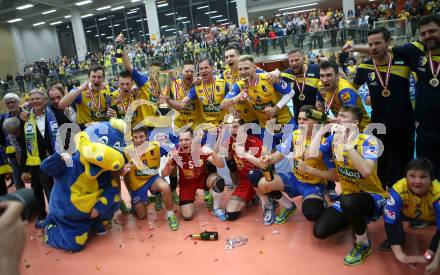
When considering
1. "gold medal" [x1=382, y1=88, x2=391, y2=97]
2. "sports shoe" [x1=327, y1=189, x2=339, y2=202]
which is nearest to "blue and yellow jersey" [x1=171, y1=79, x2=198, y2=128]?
"sports shoe" [x1=327, y1=189, x2=339, y2=202]

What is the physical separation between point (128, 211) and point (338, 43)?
1112 cm

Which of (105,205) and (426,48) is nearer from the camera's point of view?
(426,48)

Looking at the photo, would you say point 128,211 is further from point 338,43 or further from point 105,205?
point 338,43

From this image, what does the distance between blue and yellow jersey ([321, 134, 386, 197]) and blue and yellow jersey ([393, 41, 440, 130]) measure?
1.85 feet

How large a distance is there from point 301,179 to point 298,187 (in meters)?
0.09

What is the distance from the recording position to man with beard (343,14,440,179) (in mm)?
3121

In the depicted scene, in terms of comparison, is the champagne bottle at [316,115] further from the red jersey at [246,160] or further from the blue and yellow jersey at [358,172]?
the red jersey at [246,160]

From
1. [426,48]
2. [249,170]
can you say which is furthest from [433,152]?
[249,170]

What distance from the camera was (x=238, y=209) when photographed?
4.16m

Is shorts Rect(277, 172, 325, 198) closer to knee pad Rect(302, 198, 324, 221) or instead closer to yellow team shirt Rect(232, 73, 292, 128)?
knee pad Rect(302, 198, 324, 221)

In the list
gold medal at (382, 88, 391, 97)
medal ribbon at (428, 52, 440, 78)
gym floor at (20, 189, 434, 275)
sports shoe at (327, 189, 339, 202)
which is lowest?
gym floor at (20, 189, 434, 275)

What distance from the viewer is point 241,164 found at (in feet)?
14.1

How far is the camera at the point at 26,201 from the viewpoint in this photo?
147cm

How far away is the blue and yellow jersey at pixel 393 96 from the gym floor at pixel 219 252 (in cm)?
102
